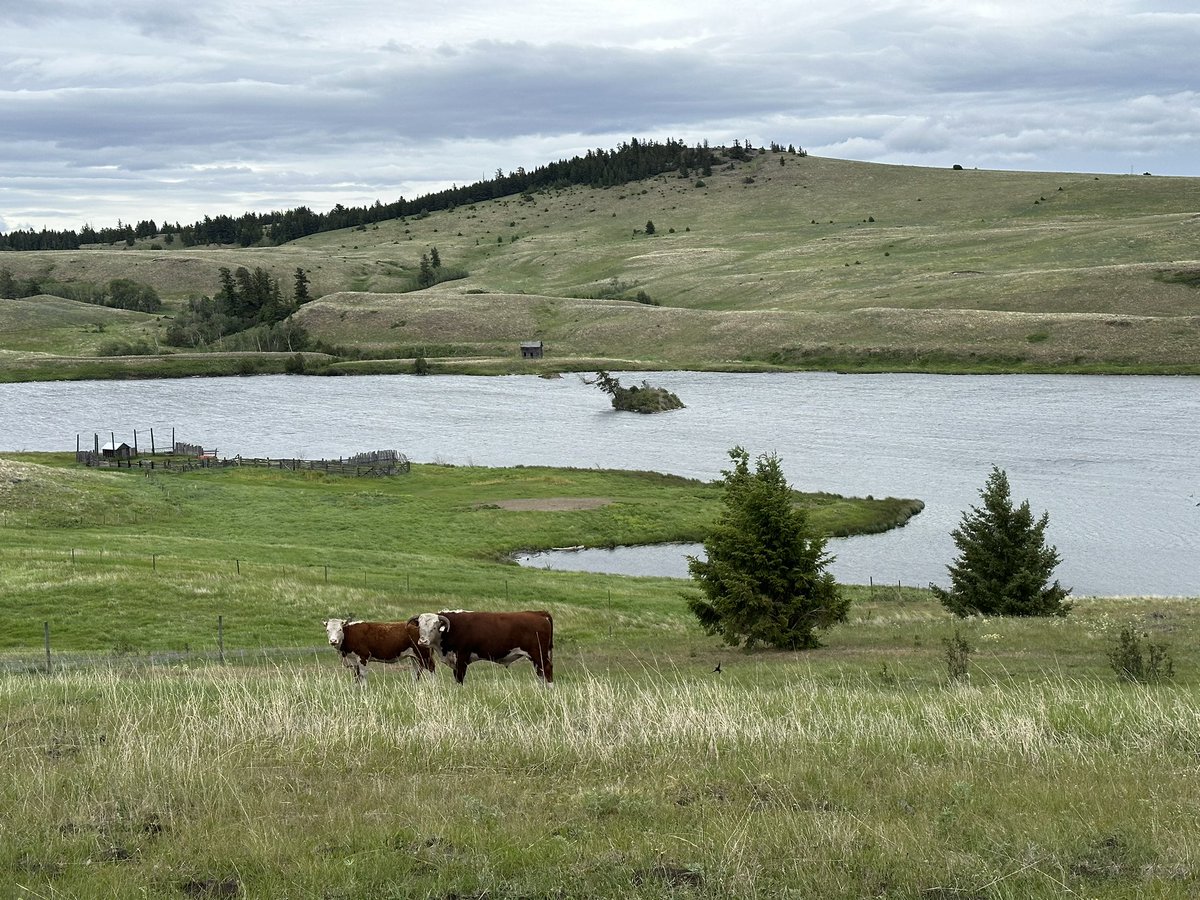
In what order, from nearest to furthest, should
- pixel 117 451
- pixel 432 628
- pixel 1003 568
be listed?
pixel 432 628, pixel 1003 568, pixel 117 451

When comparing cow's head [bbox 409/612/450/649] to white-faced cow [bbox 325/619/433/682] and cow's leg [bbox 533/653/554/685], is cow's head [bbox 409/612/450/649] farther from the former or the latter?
cow's leg [bbox 533/653/554/685]

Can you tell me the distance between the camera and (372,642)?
67.3 ft

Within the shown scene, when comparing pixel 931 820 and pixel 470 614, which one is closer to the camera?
pixel 931 820

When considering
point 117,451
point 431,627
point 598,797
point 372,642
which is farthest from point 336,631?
point 117,451

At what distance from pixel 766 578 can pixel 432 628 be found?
40.9 ft

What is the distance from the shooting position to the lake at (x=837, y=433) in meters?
58.3

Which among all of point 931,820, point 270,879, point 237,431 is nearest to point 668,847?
point 931,820

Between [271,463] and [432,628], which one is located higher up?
[432,628]

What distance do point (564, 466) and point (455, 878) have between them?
75009mm

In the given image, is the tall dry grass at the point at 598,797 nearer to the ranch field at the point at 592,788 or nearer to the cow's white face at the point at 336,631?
the ranch field at the point at 592,788

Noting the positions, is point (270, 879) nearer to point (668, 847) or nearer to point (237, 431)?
point (668, 847)

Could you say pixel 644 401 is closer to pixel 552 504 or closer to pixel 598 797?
pixel 552 504

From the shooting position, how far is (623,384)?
446 ft

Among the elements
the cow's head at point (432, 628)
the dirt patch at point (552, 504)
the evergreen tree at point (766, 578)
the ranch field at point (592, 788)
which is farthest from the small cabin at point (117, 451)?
the cow's head at point (432, 628)
